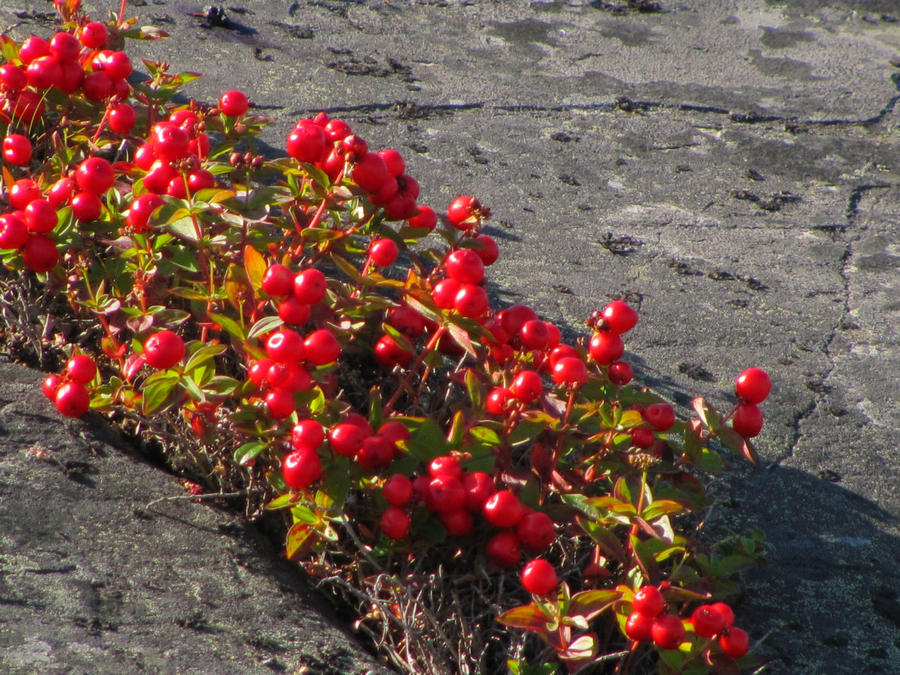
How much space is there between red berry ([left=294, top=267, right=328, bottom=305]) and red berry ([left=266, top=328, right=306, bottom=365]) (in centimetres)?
7

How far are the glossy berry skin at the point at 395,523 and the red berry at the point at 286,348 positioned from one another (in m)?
0.29

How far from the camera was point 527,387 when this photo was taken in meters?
1.59

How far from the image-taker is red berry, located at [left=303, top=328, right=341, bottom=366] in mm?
1567

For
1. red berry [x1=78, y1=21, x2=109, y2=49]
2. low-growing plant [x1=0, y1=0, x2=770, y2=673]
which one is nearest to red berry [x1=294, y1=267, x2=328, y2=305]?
low-growing plant [x1=0, y1=0, x2=770, y2=673]

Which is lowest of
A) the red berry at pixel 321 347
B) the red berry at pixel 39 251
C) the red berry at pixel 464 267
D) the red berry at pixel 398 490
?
the red berry at pixel 398 490

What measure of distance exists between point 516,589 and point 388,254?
2.09ft

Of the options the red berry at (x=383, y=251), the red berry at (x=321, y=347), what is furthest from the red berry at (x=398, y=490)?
the red berry at (x=383, y=251)

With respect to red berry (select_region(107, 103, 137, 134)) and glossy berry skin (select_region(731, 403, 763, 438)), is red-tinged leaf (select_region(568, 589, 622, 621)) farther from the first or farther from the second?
red berry (select_region(107, 103, 137, 134))

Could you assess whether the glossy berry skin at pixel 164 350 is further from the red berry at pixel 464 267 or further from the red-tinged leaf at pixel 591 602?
the red-tinged leaf at pixel 591 602

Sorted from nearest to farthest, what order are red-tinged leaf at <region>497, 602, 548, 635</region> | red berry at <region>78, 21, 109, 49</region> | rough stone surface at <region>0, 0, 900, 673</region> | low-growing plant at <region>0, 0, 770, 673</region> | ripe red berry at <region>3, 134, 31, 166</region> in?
red-tinged leaf at <region>497, 602, 548, 635</region> → low-growing plant at <region>0, 0, 770, 673</region> → rough stone surface at <region>0, 0, 900, 673</region> → ripe red berry at <region>3, 134, 31, 166</region> → red berry at <region>78, 21, 109, 49</region>

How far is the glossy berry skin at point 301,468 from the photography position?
4.91 ft

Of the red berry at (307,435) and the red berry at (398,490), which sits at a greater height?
the red berry at (307,435)

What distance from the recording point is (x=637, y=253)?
8.93ft

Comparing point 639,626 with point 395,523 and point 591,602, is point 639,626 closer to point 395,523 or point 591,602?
point 591,602
